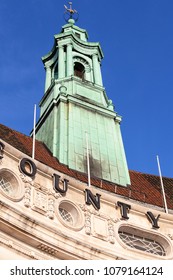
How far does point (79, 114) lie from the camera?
1470 inches

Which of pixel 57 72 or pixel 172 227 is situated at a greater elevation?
pixel 57 72

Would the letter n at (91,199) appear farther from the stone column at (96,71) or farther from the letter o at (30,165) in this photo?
the stone column at (96,71)

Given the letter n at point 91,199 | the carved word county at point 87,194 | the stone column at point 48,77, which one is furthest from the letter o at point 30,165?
the stone column at point 48,77

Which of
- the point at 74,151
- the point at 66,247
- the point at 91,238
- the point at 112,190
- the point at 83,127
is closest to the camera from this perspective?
the point at 66,247

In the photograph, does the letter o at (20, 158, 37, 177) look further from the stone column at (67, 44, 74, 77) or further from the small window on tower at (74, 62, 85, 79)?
the small window on tower at (74, 62, 85, 79)

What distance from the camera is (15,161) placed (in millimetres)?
24281

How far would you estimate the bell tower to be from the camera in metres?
33.9

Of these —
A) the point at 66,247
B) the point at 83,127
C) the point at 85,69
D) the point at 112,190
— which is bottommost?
the point at 66,247

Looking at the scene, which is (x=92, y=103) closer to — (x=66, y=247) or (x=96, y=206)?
(x=96, y=206)

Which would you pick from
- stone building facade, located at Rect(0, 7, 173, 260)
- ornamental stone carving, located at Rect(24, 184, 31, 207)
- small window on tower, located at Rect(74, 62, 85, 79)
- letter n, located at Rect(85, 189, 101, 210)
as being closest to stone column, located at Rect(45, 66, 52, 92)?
stone building facade, located at Rect(0, 7, 173, 260)

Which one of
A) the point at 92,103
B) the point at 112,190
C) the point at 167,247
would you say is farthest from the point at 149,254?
the point at 92,103

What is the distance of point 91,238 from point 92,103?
15847mm

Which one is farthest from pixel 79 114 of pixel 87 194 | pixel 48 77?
pixel 87 194

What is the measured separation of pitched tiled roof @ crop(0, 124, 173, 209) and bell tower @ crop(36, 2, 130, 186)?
2.21ft
